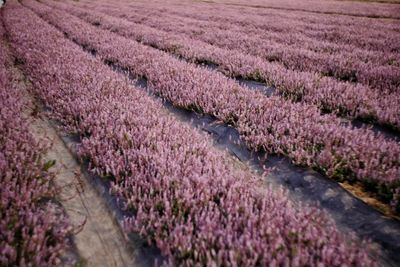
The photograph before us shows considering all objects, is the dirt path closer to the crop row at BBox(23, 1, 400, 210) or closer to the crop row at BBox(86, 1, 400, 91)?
the crop row at BBox(23, 1, 400, 210)

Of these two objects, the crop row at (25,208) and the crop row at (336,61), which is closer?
the crop row at (25,208)

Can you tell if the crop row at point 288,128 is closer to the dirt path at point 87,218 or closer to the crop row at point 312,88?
the crop row at point 312,88

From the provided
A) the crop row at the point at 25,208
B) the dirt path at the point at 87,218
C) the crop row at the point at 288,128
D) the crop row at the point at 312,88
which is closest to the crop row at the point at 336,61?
the crop row at the point at 312,88

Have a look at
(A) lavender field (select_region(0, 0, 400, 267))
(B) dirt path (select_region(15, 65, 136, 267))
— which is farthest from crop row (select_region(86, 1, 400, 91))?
(B) dirt path (select_region(15, 65, 136, 267))

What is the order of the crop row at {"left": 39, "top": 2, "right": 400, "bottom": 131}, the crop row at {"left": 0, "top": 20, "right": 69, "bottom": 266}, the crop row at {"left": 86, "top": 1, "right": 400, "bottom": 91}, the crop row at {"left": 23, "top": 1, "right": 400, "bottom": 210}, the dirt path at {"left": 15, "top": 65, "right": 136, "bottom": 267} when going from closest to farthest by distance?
the crop row at {"left": 0, "top": 20, "right": 69, "bottom": 266}
the dirt path at {"left": 15, "top": 65, "right": 136, "bottom": 267}
the crop row at {"left": 23, "top": 1, "right": 400, "bottom": 210}
the crop row at {"left": 39, "top": 2, "right": 400, "bottom": 131}
the crop row at {"left": 86, "top": 1, "right": 400, "bottom": 91}

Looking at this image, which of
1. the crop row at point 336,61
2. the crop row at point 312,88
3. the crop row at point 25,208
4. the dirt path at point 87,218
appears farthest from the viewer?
the crop row at point 336,61

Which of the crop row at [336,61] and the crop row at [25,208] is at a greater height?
the crop row at [336,61]

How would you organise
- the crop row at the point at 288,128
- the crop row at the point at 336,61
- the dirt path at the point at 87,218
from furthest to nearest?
1. the crop row at the point at 336,61
2. the crop row at the point at 288,128
3. the dirt path at the point at 87,218
